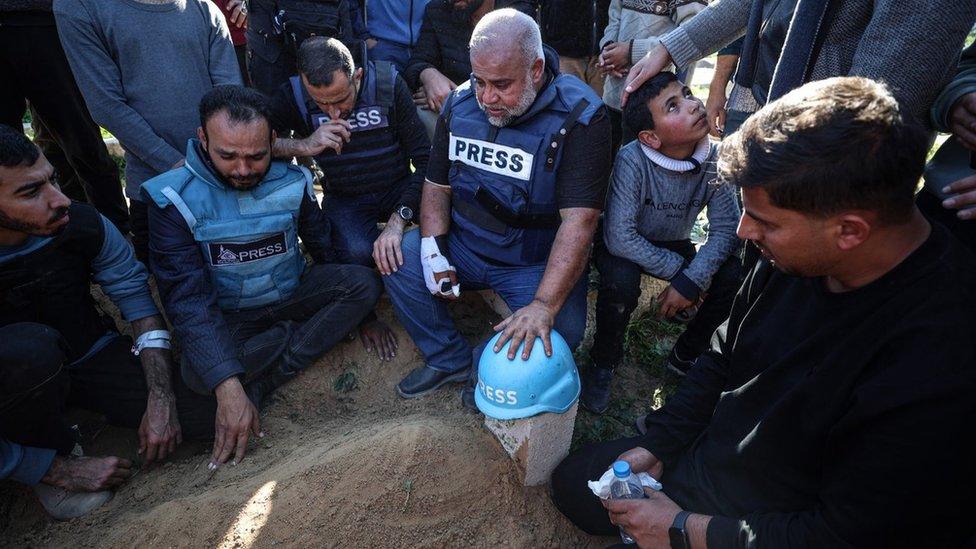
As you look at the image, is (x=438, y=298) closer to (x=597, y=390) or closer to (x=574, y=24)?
(x=597, y=390)

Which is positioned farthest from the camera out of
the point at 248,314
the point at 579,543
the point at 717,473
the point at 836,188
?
the point at 248,314

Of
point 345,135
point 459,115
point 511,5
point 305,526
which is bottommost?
point 305,526

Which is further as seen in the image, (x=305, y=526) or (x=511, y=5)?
(x=511, y=5)

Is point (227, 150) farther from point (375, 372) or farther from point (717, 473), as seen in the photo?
point (717, 473)

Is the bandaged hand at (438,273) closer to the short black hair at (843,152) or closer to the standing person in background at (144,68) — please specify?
the standing person in background at (144,68)

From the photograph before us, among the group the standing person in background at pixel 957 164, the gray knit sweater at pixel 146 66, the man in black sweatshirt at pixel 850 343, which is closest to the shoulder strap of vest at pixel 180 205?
the gray knit sweater at pixel 146 66

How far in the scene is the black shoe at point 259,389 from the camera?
3.13m

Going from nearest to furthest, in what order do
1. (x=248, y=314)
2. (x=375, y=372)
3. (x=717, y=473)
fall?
(x=717, y=473) → (x=248, y=314) → (x=375, y=372)

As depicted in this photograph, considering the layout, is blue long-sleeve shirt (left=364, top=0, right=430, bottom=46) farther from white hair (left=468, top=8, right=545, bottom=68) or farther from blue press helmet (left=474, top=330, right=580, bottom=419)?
blue press helmet (left=474, top=330, right=580, bottom=419)

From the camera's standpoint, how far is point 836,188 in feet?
4.44

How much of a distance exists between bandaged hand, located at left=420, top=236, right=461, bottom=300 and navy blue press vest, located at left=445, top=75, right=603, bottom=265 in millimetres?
177

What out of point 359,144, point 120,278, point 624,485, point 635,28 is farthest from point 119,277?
point 635,28

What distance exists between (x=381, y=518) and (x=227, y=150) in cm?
190

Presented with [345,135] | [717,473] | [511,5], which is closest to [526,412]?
[717,473]
